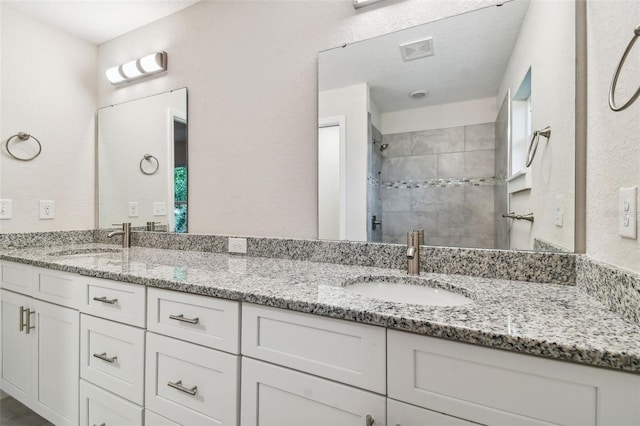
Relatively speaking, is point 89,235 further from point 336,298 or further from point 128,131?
point 336,298

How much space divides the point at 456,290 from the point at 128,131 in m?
2.37

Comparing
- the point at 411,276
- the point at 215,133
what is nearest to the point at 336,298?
the point at 411,276

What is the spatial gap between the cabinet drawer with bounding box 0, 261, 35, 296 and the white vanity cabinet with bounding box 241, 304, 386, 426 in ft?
4.50

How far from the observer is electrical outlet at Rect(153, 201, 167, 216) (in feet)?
6.68

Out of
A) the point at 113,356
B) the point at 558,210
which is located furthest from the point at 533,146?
the point at 113,356

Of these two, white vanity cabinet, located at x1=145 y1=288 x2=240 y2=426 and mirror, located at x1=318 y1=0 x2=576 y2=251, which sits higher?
mirror, located at x1=318 y1=0 x2=576 y2=251

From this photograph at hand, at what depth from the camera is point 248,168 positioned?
5.71ft

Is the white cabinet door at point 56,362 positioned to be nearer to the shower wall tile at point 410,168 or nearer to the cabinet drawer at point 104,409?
the cabinet drawer at point 104,409

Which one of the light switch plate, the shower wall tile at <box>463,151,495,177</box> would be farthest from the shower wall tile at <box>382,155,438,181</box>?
the light switch plate

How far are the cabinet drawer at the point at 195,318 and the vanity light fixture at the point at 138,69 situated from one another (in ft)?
5.27

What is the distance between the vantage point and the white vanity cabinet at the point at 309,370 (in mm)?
757

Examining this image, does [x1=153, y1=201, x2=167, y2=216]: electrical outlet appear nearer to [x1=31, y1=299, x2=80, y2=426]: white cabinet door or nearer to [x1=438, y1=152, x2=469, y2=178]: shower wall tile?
[x1=31, y1=299, x2=80, y2=426]: white cabinet door

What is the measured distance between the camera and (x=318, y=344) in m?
0.83

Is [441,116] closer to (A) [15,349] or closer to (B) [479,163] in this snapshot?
(B) [479,163]
